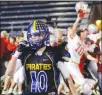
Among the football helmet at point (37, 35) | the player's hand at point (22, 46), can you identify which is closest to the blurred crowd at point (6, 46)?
the football helmet at point (37, 35)

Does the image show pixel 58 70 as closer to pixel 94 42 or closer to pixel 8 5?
pixel 94 42

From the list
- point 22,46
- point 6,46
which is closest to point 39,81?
point 22,46

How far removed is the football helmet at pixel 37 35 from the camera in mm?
4633

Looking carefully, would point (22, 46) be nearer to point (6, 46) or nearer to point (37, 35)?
point (37, 35)

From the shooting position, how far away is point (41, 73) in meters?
4.55

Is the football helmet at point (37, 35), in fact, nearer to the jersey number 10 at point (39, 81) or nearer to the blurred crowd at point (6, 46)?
the jersey number 10 at point (39, 81)

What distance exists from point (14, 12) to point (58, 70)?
17.7 feet

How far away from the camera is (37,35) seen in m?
4.69

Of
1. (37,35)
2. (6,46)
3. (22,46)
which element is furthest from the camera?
(6,46)

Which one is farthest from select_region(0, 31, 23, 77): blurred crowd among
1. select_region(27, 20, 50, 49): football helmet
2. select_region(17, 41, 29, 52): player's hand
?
select_region(17, 41, 29, 52): player's hand

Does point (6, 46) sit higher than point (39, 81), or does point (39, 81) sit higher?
point (39, 81)

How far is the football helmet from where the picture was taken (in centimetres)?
463

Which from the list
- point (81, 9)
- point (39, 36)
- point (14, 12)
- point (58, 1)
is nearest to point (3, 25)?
point (14, 12)

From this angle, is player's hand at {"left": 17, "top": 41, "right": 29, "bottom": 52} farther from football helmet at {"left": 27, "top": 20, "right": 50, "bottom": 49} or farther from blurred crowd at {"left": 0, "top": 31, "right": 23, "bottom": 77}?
blurred crowd at {"left": 0, "top": 31, "right": 23, "bottom": 77}
